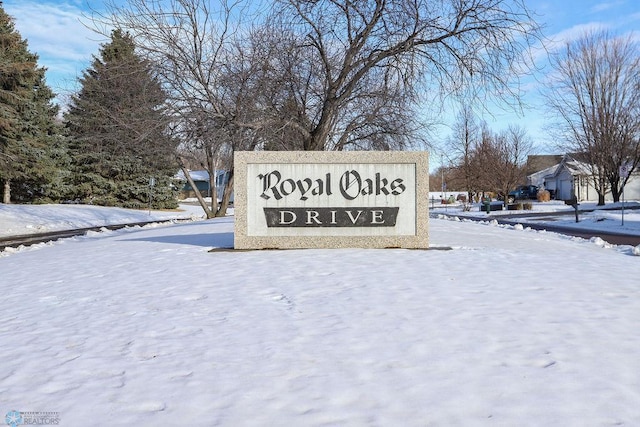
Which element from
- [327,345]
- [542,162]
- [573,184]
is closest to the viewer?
[327,345]

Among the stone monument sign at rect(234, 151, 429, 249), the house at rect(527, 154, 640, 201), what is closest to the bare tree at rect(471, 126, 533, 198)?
the house at rect(527, 154, 640, 201)

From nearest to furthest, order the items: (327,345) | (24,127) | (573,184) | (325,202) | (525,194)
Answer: (327,345)
(325,202)
(24,127)
(573,184)
(525,194)

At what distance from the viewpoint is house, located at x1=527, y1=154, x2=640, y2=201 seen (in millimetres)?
54875

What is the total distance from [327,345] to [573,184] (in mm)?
61055

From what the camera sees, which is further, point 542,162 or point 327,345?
point 542,162

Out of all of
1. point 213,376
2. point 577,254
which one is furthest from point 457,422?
point 577,254

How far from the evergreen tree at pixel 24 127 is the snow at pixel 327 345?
2173 centimetres

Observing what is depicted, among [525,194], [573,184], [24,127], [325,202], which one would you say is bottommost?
[325,202]

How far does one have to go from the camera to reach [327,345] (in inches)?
171

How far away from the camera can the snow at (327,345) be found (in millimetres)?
3154

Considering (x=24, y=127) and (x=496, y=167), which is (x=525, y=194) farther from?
(x=24, y=127)

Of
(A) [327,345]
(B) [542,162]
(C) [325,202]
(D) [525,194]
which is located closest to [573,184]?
(D) [525,194]

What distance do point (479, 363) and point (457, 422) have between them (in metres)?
1.00

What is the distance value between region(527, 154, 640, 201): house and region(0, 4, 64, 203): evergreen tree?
156 ft
